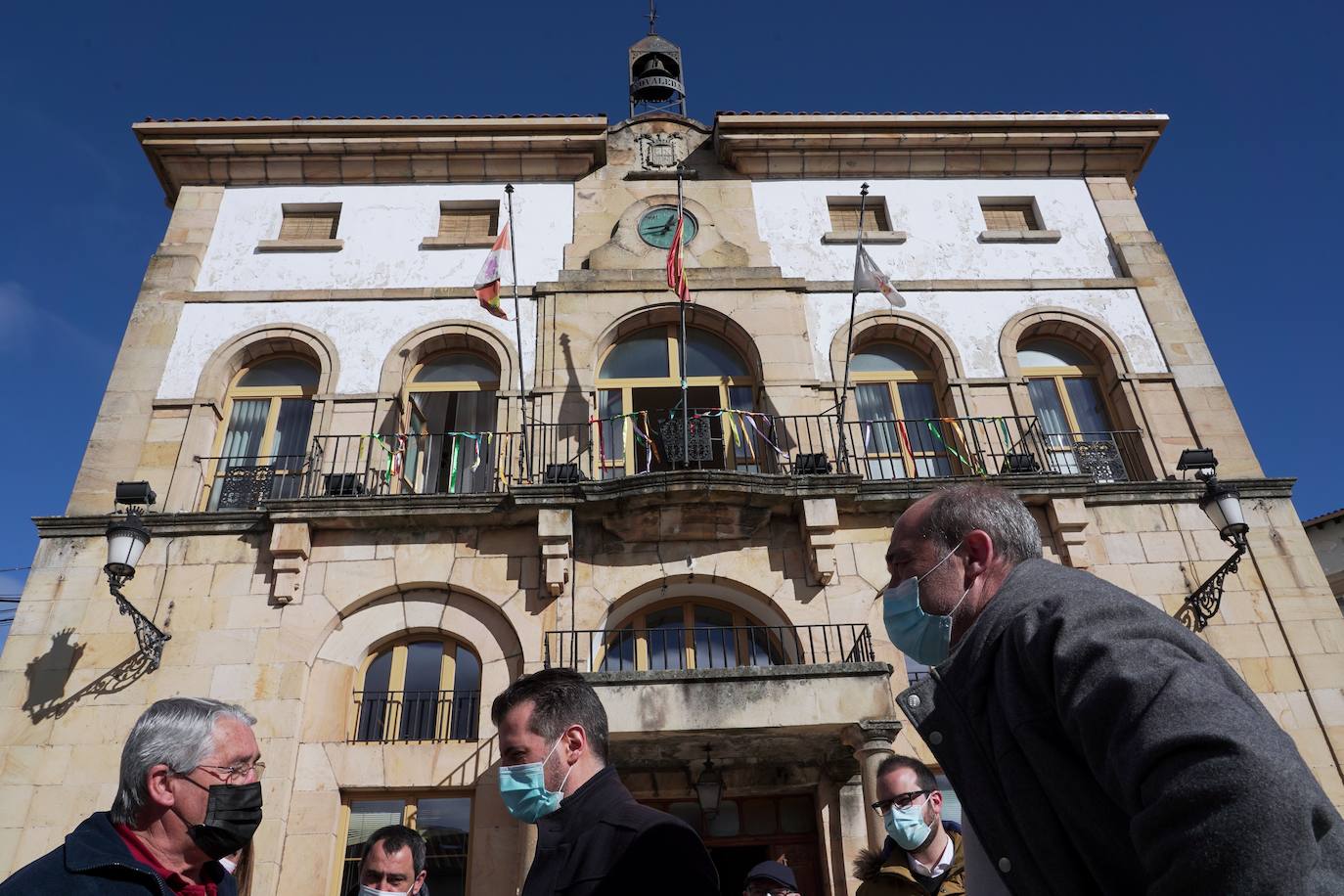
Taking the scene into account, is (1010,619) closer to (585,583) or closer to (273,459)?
(585,583)

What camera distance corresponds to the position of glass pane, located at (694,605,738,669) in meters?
11.6

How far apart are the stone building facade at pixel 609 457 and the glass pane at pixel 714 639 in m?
0.11

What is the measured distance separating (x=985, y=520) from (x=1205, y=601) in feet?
36.6

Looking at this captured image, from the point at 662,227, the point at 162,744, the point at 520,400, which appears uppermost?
the point at 662,227

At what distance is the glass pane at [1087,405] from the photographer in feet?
46.5

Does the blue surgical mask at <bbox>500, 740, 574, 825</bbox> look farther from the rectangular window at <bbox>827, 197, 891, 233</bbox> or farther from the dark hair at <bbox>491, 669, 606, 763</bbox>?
the rectangular window at <bbox>827, 197, 891, 233</bbox>

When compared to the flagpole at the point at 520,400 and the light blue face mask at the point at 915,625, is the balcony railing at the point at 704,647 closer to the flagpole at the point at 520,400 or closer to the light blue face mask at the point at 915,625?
the flagpole at the point at 520,400

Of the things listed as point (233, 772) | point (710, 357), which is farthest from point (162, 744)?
point (710, 357)

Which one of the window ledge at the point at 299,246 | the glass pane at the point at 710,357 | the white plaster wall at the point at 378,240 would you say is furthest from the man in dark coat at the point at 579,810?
the window ledge at the point at 299,246

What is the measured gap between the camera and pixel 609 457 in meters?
13.3

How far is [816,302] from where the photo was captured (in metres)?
14.8

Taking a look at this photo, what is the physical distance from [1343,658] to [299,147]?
1884 centimetres

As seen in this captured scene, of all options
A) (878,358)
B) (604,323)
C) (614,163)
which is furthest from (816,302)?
(614,163)

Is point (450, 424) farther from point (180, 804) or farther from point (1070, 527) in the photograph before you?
point (180, 804)
